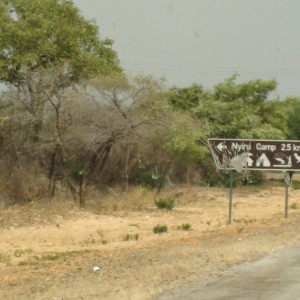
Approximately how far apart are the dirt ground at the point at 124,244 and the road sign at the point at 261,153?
1.90m

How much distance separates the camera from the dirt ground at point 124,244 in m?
11.4

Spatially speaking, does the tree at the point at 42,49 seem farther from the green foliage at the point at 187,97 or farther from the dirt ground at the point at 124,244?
the green foliage at the point at 187,97

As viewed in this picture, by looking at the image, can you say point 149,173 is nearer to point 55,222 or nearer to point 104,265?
point 55,222

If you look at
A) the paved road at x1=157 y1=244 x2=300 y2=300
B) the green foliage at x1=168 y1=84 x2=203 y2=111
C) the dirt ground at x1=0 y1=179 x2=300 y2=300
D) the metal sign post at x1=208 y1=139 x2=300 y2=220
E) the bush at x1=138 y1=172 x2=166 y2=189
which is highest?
the green foliage at x1=168 y1=84 x2=203 y2=111

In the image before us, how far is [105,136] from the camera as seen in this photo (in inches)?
1155

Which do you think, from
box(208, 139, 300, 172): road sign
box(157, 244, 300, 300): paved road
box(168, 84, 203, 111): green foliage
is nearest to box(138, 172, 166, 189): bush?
box(168, 84, 203, 111): green foliage

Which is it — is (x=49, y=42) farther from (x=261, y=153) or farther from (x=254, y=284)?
(x=254, y=284)

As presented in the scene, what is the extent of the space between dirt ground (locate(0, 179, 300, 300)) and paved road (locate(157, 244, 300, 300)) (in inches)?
15.0

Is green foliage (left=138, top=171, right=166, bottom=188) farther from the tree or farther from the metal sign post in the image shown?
the metal sign post

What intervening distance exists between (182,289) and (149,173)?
2586cm

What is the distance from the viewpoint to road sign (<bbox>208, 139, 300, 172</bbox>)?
22531mm

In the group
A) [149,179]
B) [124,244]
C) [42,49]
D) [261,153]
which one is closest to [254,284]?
[124,244]

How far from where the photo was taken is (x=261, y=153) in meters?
23.1

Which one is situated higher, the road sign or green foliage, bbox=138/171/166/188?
the road sign
